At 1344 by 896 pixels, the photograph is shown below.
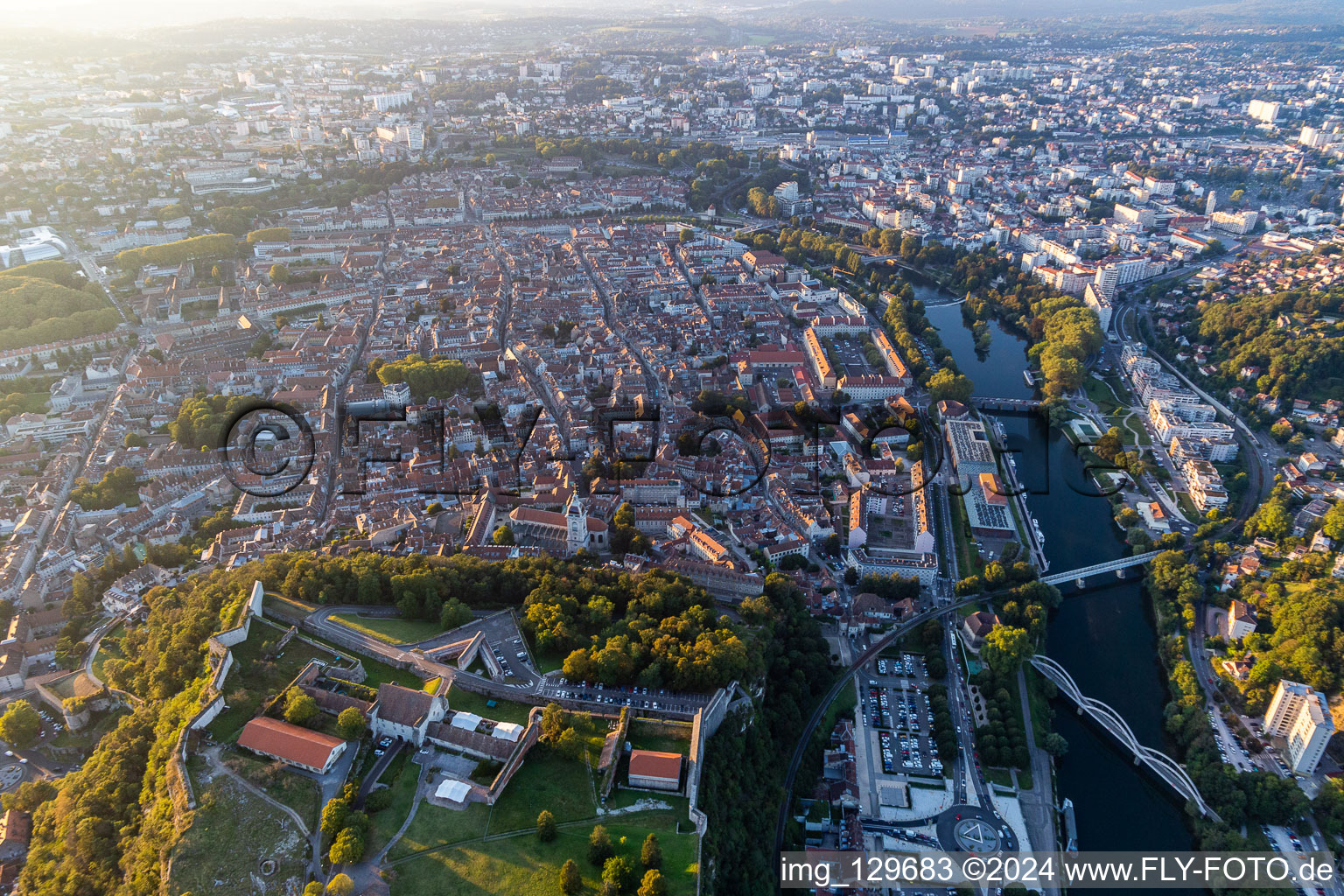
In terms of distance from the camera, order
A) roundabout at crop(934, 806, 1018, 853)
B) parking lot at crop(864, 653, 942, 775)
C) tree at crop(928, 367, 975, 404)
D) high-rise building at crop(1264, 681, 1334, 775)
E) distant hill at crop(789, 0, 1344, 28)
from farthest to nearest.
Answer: distant hill at crop(789, 0, 1344, 28), tree at crop(928, 367, 975, 404), parking lot at crop(864, 653, 942, 775), high-rise building at crop(1264, 681, 1334, 775), roundabout at crop(934, 806, 1018, 853)

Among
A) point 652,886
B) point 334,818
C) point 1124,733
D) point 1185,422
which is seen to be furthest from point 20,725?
point 1185,422

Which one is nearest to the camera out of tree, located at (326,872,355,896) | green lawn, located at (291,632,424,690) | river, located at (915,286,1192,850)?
tree, located at (326,872,355,896)

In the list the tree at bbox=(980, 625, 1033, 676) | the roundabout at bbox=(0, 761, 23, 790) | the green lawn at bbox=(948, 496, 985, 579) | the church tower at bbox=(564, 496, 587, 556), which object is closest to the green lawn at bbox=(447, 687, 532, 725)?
the church tower at bbox=(564, 496, 587, 556)

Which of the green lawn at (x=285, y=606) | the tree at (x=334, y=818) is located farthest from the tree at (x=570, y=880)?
the green lawn at (x=285, y=606)

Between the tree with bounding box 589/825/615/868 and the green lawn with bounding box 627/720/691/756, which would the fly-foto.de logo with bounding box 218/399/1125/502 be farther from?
the tree with bounding box 589/825/615/868

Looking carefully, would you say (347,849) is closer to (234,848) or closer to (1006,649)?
(234,848)

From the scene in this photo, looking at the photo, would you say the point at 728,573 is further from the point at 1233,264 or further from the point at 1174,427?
the point at 1233,264
